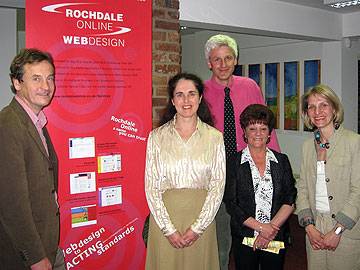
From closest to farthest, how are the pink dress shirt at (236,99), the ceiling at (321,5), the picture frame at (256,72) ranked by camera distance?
the pink dress shirt at (236,99) → the ceiling at (321,5) → the picture frame at (256,72)

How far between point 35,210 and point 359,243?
5.77 feet

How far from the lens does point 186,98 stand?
2.33m

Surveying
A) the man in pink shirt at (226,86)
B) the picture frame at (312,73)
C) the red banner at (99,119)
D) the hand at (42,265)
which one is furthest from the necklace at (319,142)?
the picture frame at (312,73)

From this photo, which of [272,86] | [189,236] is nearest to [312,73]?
[272,86]

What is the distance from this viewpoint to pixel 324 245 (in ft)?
7.45

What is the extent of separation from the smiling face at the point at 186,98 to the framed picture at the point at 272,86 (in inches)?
183

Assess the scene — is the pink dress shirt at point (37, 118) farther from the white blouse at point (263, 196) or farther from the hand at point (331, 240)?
the hand at point (331, 240)

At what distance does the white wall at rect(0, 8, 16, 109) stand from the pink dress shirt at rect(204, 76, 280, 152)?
298 cm

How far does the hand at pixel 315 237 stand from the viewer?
2289 mm

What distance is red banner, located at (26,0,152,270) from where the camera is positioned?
2469 millimetres

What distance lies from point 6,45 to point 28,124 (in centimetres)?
333

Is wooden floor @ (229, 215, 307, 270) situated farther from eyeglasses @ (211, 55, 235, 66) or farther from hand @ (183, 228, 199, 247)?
eyeglasses @ (211, 55, 235, 66)

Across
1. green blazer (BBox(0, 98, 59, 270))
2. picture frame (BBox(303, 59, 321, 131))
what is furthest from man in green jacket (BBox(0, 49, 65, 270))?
picture frame (BBox(303, 59, 321, 131))

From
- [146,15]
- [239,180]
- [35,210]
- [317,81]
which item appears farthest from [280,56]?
[35,210]
